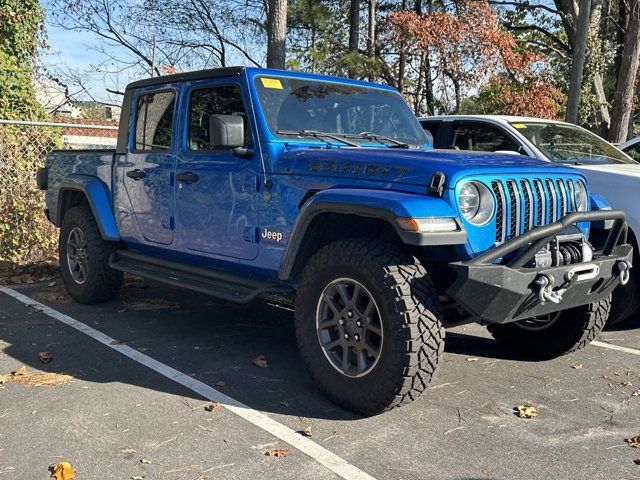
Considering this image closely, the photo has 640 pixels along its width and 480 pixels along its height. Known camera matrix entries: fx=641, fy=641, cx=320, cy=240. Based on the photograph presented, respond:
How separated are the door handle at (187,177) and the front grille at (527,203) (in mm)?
2308

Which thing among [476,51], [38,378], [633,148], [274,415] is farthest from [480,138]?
[476,51]

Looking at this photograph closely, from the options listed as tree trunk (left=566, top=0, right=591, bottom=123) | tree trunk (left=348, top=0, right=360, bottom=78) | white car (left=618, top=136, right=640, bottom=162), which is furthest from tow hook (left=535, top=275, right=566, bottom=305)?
tree trunk (left=348, top=0, right=360, bottom=78)

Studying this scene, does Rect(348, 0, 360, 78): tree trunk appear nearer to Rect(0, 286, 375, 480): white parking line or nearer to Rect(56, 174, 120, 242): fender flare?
Rect(56, 174, 120, 242): fender flare

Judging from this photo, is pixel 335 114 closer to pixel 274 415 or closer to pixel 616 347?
pixel 274 415

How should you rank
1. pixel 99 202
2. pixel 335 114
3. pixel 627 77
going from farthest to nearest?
1. pixel 627 77
2. pixel 99 202
3. pixel 335 114

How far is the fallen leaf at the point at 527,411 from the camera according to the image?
3676 mm

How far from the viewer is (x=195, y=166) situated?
16.0ft

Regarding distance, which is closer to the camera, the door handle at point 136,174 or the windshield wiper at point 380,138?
the windshield wiper at point 380,138

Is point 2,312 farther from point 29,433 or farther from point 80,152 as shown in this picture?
point 29,433

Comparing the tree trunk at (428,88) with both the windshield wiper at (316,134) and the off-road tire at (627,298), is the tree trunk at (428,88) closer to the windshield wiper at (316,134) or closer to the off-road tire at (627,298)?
the off-road tire at (627,298)

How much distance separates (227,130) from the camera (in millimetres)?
4199

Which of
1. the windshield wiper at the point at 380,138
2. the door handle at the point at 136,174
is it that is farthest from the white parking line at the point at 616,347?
the door handle at the point at 136,174

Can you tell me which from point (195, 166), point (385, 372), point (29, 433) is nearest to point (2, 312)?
point (195, 166)

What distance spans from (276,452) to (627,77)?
1318cm
